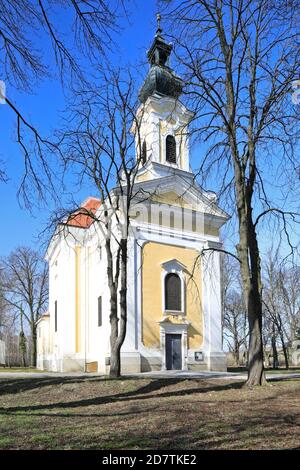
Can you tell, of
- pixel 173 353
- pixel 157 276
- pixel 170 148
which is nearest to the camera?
pixel 173 353

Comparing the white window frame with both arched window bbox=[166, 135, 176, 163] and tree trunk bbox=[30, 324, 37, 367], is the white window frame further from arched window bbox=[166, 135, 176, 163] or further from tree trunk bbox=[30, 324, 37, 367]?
tree trunk bbox=[30, 324, 37, 367]

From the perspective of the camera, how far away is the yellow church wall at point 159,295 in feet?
93.4

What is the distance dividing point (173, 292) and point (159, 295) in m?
1.23

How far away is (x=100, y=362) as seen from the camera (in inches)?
1174

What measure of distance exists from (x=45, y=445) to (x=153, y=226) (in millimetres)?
23167

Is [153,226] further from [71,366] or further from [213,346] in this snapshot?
[71,366]

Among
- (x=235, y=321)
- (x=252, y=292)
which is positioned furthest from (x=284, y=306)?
(x=252, y=292)

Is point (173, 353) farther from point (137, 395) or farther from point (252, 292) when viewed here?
point (137, 395)

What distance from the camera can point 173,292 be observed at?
30156 mm

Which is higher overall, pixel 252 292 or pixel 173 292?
pixel 173 292

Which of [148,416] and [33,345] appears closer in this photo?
[148,416]

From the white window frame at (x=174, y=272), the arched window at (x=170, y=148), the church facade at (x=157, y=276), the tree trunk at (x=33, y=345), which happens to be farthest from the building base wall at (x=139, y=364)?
the arched window at (x=170, y=148)

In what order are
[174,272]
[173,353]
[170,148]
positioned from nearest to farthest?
[173,353] < [174,272] < [170,148]
